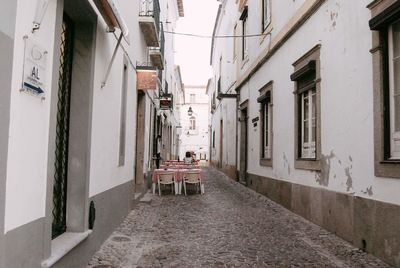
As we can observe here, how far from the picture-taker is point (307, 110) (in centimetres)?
841

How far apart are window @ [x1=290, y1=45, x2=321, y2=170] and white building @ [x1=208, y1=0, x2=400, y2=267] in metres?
0.02

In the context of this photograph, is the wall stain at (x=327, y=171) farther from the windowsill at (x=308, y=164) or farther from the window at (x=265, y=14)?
the window at (x=265, y=14)

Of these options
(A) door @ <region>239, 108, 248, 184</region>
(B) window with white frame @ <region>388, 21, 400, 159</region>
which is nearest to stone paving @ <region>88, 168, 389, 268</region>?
(B) window with white frame @ <region>388, 21, 400, 159</region>

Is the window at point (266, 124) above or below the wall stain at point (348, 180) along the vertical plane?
above

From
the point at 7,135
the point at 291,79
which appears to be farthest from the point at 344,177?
the point at 7,135

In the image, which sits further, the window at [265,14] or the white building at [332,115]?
the window at [265,14]

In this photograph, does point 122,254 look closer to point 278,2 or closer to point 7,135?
point 7,135

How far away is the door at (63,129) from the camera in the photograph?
4.35 m

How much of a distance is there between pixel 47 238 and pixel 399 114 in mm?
4132

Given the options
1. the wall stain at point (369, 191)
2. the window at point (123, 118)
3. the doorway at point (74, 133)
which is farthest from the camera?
the window at point (123, 118)

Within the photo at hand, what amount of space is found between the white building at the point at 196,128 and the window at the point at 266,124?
34266mm

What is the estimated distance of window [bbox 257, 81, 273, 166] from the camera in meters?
11.0

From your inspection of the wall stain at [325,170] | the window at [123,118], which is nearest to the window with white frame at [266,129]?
the wall stain at [325,170]

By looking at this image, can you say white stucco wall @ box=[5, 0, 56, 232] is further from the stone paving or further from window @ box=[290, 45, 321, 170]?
window @ box=[290, 45, 321, 170]
